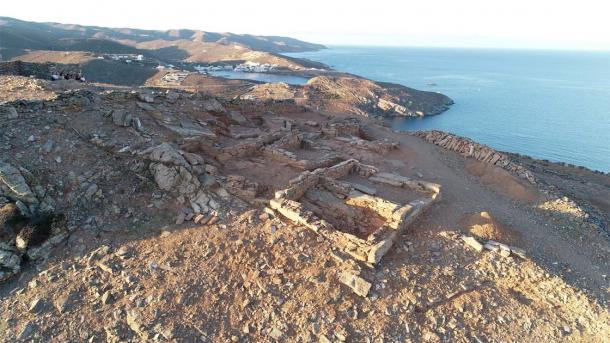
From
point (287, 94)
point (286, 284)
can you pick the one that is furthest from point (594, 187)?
point (287, 94)

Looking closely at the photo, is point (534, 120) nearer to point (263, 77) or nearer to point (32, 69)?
point (263, 77)

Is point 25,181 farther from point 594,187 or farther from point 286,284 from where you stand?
point 594,187

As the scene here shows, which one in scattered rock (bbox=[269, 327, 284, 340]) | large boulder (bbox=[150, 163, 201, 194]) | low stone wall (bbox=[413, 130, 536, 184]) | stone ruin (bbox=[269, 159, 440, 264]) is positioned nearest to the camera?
scattered rock (bbox=[269, 327, 284, 340])

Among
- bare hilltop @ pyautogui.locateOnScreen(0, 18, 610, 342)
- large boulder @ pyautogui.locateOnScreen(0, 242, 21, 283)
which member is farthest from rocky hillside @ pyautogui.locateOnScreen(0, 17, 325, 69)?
large boulder @ pyautogui.locateOnScreen(0, 242, 21, 283)

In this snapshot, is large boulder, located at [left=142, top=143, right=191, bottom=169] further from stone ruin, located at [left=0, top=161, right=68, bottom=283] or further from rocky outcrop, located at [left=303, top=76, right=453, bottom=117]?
rocky outcrop, located at [left=303, top=76, right=453, bottom=117]

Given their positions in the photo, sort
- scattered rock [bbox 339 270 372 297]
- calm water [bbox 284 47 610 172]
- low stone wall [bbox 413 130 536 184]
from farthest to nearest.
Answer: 1. calm water [bbox 284 47 610 172]
2. low stone wall [bbox 413 130 536 184]
3. scattered rock [bbox 339 270 372 297]

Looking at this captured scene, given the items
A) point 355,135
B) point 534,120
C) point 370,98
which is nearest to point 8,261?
point 355,135

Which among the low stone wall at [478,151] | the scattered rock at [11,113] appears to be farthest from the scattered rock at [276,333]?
the low stone wall at [478,151]

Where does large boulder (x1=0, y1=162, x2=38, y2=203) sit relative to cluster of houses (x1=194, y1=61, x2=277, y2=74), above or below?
above
